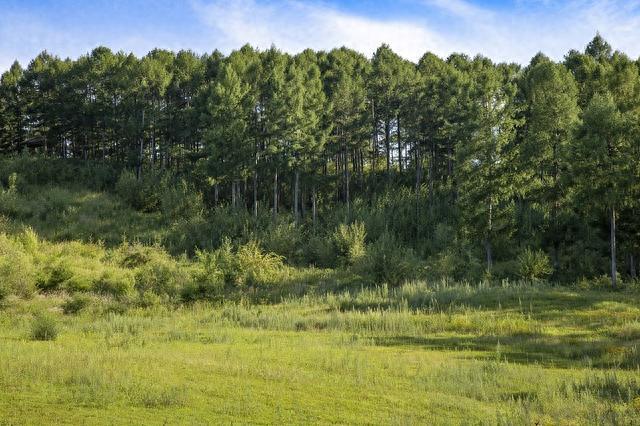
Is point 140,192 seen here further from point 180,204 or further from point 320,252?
point 320,252

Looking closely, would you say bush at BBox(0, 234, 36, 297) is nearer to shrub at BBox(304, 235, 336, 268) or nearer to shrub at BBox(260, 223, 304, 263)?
shrub at BBox(260, 223, 304, 263)

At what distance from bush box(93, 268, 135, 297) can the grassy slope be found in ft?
6.08

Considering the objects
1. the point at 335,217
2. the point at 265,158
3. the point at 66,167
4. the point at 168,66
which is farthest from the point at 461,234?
the point at 168,66

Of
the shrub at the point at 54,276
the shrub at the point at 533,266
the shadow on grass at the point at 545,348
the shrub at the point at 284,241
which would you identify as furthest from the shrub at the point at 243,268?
the shrub at the point at 533,266

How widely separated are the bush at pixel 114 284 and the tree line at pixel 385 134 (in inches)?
811

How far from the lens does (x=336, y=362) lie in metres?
13.5

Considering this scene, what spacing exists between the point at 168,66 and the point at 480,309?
2175 inches

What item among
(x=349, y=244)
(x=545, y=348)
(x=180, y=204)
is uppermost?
(x=180, y=204)

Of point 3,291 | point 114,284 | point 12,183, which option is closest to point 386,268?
point 114,284

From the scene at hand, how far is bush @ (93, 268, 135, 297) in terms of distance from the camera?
26984mm

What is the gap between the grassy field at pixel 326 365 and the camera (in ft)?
31.5

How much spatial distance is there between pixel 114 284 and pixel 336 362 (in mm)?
17742

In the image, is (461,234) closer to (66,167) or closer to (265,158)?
(265,158)

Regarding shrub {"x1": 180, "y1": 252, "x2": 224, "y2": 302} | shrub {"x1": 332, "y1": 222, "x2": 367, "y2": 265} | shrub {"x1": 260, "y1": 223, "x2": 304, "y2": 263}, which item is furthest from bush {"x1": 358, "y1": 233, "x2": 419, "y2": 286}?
shrub {"x1": 180, "y1": 252, "x2": 224, "y2": 302}
